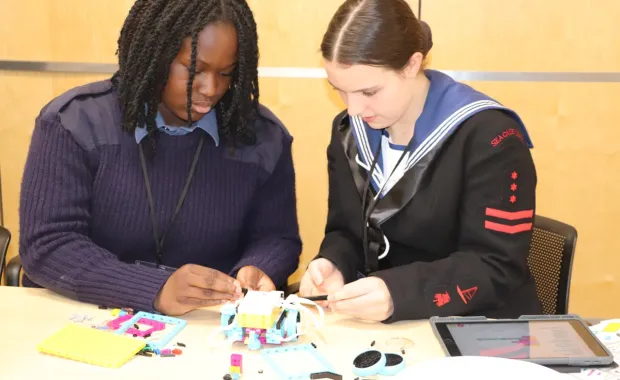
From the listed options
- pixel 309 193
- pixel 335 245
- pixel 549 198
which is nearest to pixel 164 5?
pixel 335 245

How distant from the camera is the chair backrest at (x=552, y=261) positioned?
166 cm

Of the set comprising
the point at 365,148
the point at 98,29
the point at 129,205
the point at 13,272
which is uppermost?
the point at 98,29

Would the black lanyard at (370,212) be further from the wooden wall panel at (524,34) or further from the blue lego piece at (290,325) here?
the wooden wall panel at (524,34)

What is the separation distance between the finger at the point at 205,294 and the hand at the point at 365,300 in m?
0.21

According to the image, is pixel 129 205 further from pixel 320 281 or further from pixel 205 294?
pixel 320 281

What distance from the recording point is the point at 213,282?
1339mm

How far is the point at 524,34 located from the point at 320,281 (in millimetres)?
1594

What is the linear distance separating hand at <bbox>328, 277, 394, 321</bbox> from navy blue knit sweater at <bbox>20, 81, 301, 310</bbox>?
35cm

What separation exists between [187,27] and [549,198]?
1794 mm

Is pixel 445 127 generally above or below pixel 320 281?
above

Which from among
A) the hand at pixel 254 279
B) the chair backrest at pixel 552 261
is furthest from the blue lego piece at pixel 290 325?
the chair backrest at pixel 552 261

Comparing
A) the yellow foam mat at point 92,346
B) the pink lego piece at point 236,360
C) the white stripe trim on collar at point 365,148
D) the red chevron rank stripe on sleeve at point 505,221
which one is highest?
the white stripe trim on collar at point 365,148

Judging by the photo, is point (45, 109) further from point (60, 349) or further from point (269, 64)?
point (269, 64)

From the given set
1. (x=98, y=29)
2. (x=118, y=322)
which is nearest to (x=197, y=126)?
(x=118, y=322)
